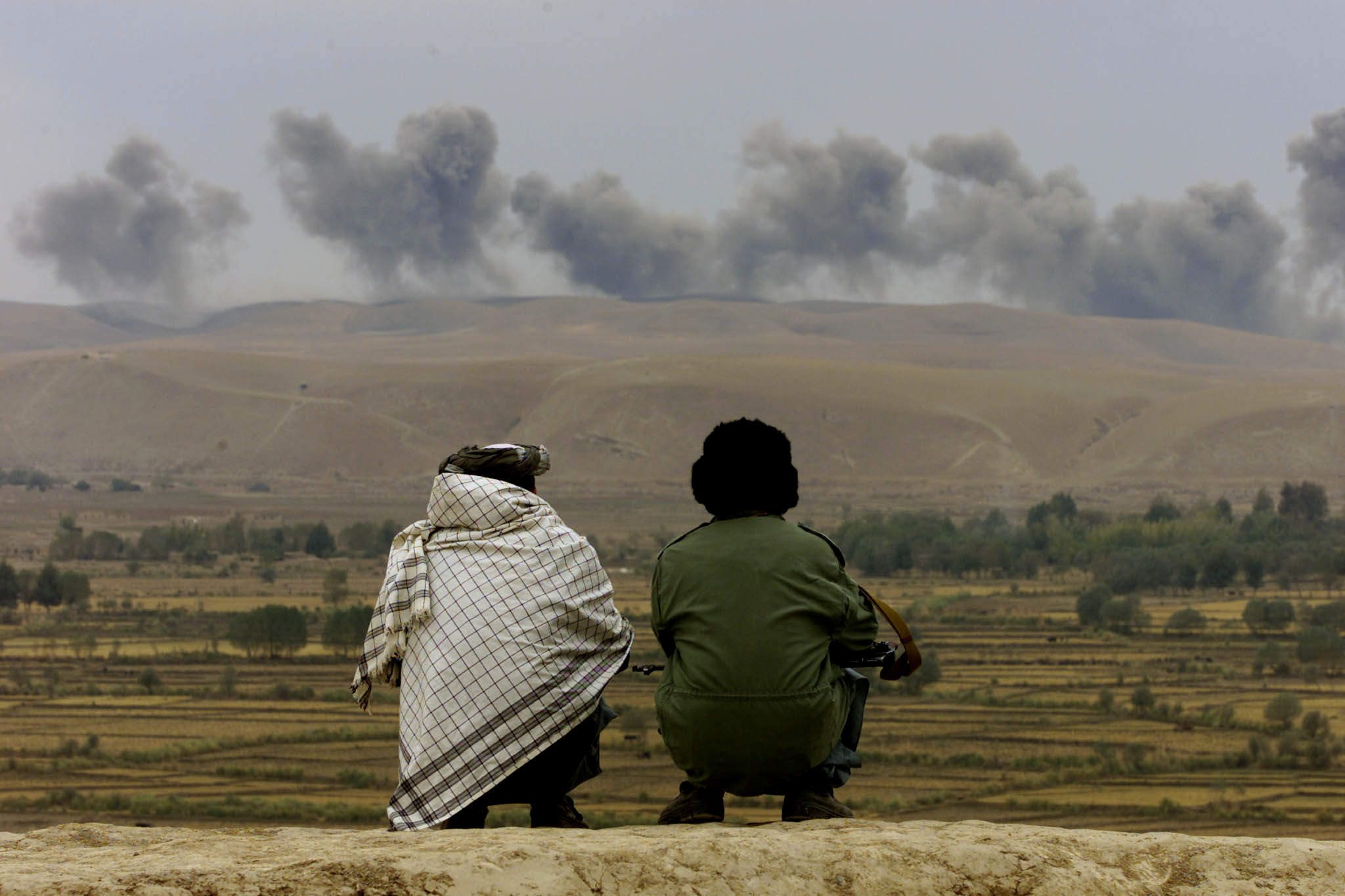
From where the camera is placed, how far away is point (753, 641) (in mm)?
4969

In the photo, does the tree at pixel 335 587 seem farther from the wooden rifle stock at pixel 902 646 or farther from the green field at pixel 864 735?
the wooden rifle stock at pixel 902 646

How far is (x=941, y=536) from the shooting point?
7525 cm

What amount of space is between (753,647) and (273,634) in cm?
4855

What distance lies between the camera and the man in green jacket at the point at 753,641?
498cm

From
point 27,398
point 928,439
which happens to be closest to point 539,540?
point 928,439

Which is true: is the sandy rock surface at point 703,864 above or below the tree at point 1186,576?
above

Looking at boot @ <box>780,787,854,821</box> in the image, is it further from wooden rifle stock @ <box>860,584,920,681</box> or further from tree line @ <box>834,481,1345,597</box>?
tree line @ <box>834,481,1345,597</box>

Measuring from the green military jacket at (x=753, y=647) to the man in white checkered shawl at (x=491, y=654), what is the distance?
39 centimetres

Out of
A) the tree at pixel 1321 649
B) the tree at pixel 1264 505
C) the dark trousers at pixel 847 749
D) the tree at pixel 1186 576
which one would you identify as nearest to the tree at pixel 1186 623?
the tree at pixel 1321 649

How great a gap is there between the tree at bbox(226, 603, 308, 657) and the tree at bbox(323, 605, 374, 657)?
1.01m

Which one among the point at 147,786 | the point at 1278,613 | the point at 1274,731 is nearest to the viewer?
the point at 147,786

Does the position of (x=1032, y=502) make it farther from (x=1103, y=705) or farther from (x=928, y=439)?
(x=1103, y=705)

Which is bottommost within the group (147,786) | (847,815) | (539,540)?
(147,786)

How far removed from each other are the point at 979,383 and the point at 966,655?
310 ft
